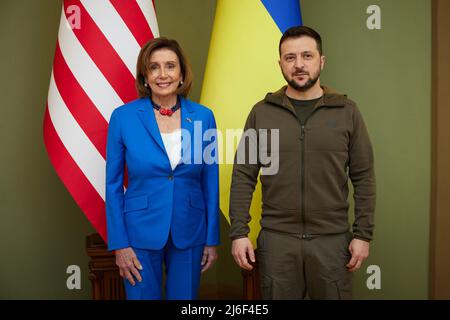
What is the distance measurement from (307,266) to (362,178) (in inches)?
13.8

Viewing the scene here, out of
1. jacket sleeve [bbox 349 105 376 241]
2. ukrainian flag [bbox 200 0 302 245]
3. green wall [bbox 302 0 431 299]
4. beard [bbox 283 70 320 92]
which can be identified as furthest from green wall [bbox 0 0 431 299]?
beard [bbox 283 70 320 92]

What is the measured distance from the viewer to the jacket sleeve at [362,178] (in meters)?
1.62

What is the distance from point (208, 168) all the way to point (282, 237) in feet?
1.19

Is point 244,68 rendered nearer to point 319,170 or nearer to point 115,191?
point 319,170

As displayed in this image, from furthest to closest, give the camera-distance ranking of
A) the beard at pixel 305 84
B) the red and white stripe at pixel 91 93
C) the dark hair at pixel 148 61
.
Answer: the red and white stripe at pixel 91 93
the dark hair at pixel 148 61
the beard at pixel 305 84

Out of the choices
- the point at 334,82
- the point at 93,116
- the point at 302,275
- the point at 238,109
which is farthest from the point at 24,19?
the point at 302,275

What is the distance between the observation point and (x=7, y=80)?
2.46 m

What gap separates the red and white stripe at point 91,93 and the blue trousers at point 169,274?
359 mm

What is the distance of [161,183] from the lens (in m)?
1.66

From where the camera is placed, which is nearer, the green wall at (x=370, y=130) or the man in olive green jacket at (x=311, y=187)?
the man in olive green jacket at (x=311, y=187)

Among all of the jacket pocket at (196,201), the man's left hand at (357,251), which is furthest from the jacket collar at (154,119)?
the man's left hand at (357,251)

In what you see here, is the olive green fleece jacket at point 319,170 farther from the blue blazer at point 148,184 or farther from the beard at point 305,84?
the blue blazer at point 148,184

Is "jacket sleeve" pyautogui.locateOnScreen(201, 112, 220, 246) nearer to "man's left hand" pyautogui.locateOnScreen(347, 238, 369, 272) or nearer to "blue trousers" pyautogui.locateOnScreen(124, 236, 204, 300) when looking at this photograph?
"blue trousers" pyautogui.locateOnScreen(124, 236, 204, 300)

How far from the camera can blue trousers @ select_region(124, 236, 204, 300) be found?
5.53 ft
